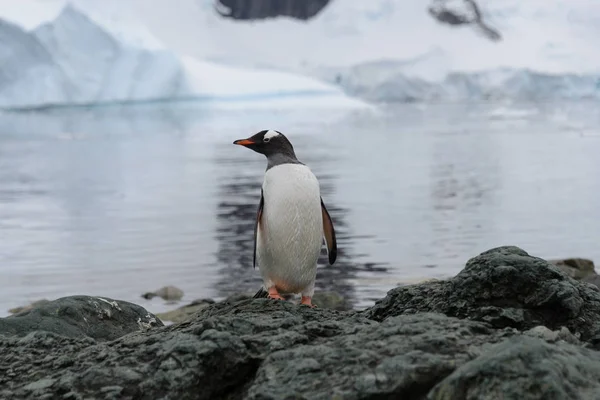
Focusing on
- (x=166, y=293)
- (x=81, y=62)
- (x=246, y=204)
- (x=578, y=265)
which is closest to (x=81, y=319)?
(x=166, y=293)

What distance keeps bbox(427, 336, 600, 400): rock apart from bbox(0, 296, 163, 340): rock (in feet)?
5.30

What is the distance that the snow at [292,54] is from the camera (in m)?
23.4

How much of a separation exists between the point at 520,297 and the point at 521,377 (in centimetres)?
73

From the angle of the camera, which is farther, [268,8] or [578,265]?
[268,8]

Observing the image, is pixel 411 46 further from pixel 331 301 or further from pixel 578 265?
pixel 331 301

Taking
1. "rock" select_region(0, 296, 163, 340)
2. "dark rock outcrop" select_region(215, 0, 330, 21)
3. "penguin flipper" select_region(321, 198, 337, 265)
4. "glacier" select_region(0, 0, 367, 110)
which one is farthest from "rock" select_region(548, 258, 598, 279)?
"dark rock outcrop" select_region(215, 0, 330, 21)

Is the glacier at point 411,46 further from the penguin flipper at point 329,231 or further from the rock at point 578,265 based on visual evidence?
the penguin flipper at point 329,231

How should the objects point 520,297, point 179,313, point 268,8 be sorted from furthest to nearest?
point 268,8
point 179,313
point 520,297

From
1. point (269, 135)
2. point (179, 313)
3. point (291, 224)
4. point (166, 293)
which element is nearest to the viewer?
point (291, 224)

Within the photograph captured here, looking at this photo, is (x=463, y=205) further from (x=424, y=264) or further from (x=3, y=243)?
(x=3, y=243)

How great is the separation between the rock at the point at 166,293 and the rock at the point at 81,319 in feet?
9.17

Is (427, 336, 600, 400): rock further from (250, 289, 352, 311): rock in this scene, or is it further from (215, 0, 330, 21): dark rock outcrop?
(215, 0, 330, 21): dark rock outcrop

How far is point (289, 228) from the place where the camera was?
3.48 metres

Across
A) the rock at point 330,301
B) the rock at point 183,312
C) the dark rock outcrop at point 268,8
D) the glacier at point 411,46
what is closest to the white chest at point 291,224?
the rock at point 183,312
